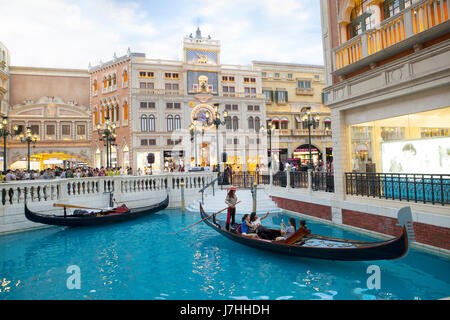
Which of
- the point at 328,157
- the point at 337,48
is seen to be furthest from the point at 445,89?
the point at 328,157

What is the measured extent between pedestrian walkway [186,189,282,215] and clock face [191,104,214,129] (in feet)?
52.5

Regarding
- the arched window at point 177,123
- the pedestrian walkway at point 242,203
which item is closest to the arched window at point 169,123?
the arched window at point 177,123

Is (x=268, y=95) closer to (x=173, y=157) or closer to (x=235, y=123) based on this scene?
(x=235, y=123)

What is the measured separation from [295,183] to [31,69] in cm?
2976

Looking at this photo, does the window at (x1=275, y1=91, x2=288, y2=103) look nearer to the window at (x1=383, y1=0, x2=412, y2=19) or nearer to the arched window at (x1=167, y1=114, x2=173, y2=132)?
the arched window at (x1=167, y1=114, x2=173, y2=132)

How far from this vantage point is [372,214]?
7.92 meters

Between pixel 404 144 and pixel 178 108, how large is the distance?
23882 millimetres

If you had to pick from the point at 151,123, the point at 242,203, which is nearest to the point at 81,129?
the point at 151,123

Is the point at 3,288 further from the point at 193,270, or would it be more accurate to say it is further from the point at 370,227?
the point at 370,227

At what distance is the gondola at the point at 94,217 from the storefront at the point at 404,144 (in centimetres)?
802

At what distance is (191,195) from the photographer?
1465 cm

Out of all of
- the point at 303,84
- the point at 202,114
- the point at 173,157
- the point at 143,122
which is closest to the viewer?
the point at 143,122

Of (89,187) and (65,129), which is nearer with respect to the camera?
(89,187)

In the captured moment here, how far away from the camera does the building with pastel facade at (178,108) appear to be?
28344 millimetres
